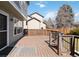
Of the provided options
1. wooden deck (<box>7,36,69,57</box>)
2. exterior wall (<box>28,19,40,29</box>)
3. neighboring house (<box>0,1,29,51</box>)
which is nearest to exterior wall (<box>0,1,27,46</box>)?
neighboring house (<box>0,1,29,51</box>)

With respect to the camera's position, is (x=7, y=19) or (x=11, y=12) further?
(x=11, y=12)

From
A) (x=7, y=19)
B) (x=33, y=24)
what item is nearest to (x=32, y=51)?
→ (x=7, y=19)

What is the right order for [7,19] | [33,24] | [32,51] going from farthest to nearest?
[33,24] → [7,19] → [32,51]

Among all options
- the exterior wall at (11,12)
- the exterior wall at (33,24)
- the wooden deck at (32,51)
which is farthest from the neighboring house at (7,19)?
the exterior wall at (33,24)

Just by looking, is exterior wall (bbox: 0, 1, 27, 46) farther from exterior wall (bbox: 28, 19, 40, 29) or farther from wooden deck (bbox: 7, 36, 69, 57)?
exterior wall (bbox: 28, 19, 40, 29)

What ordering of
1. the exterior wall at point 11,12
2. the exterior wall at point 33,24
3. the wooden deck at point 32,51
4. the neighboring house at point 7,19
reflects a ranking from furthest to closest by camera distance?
the exterior wall at point 33,24, the neighboring house at point 7,19, the wooden deck at point 32,51, the exterior wall at point 11,12

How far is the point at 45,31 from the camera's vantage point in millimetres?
30312

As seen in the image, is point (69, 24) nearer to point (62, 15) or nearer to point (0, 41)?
point (62, 15)

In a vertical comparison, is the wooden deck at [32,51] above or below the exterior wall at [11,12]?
below

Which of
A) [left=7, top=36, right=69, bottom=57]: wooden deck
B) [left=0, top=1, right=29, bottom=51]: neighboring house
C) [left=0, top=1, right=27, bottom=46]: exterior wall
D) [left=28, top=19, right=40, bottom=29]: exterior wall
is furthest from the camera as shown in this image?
[left=28, top=19, right=40, bottom=29]: exterior wall

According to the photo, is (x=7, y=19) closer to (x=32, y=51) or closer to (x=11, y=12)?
(x=11, y=12)

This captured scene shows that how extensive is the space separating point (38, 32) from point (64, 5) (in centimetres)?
3573

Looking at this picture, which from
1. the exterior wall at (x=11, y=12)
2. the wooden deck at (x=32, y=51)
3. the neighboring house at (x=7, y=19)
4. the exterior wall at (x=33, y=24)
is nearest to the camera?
the exterior wall at (x=11, y=12)

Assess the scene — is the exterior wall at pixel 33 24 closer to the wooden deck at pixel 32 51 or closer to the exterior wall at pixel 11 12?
the exterior wall at pixel 11 12
